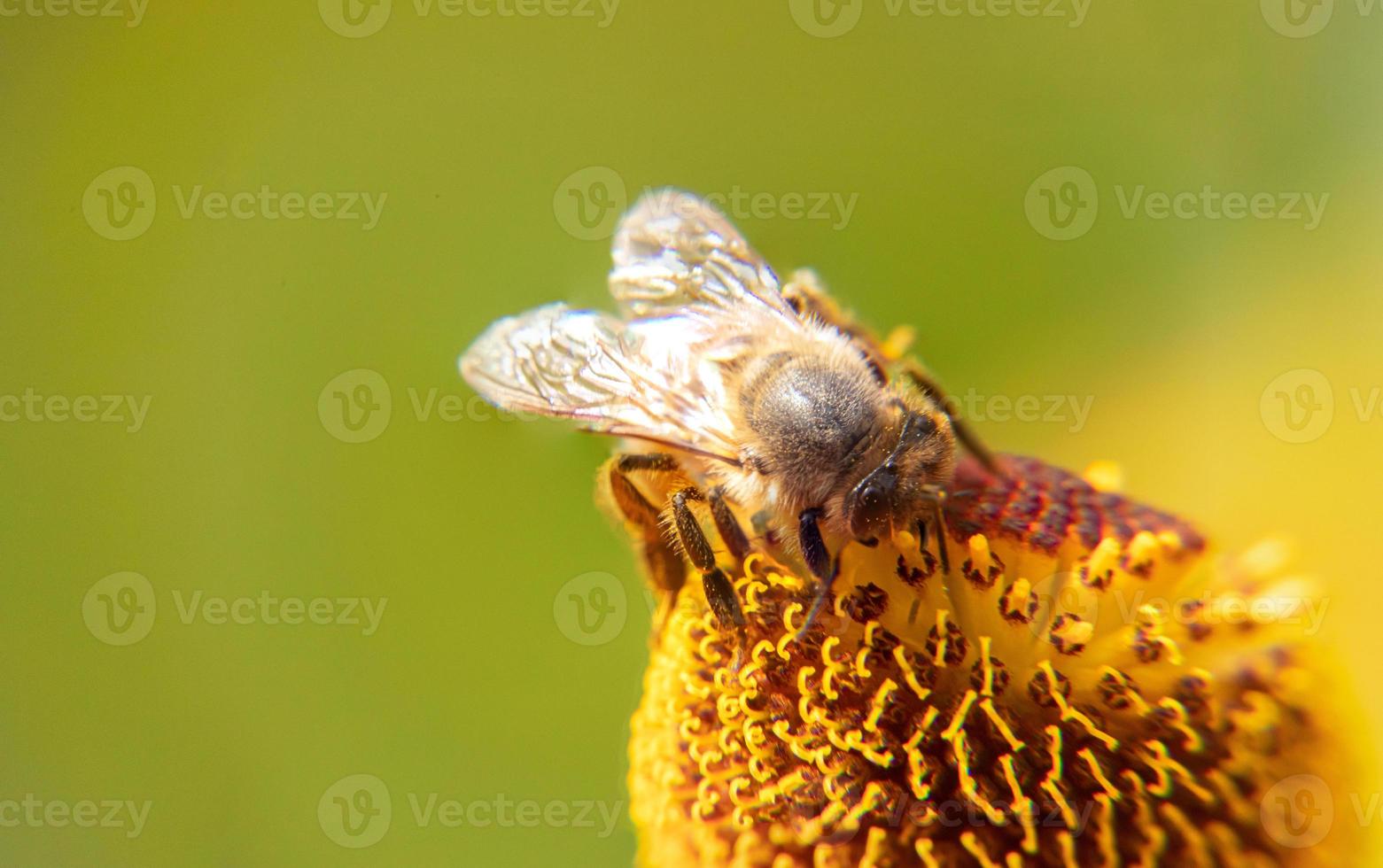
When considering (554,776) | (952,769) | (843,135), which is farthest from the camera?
(843,135)

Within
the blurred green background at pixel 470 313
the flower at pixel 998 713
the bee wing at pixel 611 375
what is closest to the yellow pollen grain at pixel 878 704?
the flower at pixel 998 713

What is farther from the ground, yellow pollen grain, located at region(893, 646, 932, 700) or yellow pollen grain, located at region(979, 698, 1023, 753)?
yellow pollen grain, located at region(893, 646, 932, 700)

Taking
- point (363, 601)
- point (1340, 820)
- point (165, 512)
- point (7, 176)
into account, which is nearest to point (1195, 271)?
point (1340, 820)

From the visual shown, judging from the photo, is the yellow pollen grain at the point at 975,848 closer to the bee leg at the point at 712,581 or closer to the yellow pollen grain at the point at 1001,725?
the yellow pollen grain at the point at 1001,725

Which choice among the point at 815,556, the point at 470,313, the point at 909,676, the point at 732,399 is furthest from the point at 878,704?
the point at 470,313

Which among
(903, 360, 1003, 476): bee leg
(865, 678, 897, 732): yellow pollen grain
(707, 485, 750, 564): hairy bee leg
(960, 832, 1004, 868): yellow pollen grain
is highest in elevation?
(903, 360, 1003, 476): bee leg

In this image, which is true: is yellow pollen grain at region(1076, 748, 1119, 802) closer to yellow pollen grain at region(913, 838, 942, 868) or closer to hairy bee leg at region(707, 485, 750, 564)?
yellow pollen grain at region(913, 838, 942, 868)

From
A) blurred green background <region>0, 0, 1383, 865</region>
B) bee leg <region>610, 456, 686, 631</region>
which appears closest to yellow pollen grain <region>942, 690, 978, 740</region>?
bee leg <region>610, 456, 686, 631</region>

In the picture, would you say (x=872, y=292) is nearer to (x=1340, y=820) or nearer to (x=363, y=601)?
(x=363, y=601)
